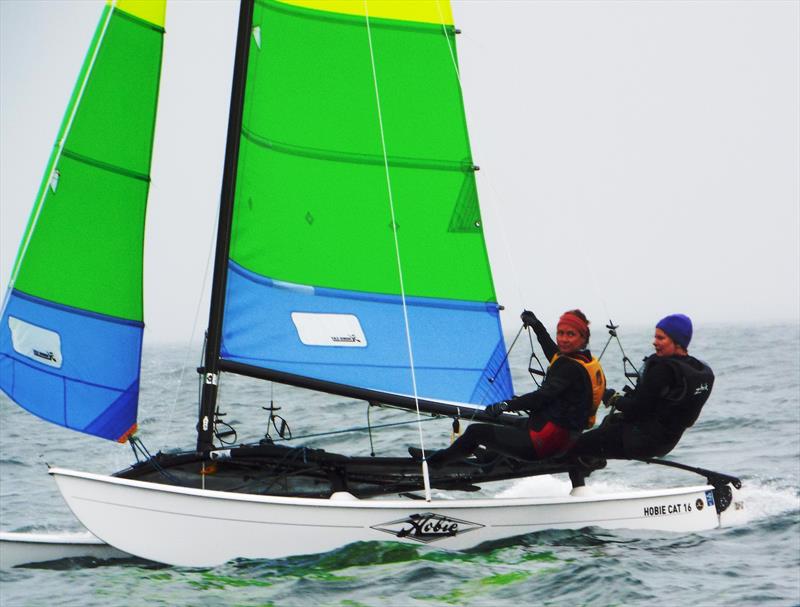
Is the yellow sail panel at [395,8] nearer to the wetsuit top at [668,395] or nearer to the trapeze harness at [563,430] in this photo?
the trapeze harness at [563,430]

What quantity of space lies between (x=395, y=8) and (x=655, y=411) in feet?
11.0

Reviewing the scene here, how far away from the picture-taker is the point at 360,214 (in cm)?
809

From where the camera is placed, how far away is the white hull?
7.41 m

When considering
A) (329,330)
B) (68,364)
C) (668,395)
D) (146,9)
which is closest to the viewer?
(668,395)

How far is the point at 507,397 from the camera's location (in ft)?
27.2

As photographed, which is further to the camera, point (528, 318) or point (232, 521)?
point (528, 318)

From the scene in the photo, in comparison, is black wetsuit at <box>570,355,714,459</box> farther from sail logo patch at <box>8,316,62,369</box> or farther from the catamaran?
sail logo patch at <box>8,316,62,369</box>

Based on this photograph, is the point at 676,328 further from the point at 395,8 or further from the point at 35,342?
the point at 35,342

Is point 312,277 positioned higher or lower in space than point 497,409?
higher

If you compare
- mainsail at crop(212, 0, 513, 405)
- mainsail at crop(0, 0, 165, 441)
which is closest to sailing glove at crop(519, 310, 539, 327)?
mainsail at crop(212, 0, 513, 405)

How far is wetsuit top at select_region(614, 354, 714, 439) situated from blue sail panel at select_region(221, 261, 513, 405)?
1188 mm

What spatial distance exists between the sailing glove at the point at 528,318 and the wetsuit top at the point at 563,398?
575 mm

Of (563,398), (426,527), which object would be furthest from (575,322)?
(426,527)

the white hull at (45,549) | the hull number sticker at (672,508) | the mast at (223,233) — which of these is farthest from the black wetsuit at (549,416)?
the white hull at (45,549)
